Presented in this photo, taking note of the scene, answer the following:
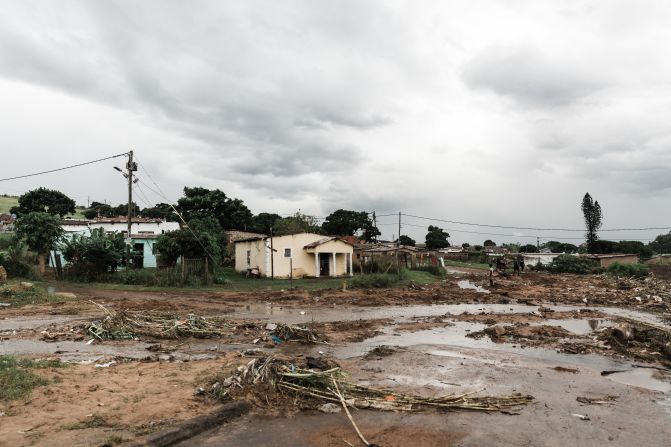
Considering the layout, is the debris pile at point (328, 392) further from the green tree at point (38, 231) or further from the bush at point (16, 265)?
the green tree at point (38, 231)

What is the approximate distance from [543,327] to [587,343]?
2.09m

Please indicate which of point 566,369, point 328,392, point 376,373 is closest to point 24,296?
point 376,373

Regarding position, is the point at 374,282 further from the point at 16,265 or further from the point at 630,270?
the point at 630,270

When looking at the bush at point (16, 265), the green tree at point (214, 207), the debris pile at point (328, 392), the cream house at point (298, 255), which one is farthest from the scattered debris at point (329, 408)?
the green tree at point (214, 207)

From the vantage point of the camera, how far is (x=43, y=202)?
2216 inches

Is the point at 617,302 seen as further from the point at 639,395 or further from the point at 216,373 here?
the point at 216,373

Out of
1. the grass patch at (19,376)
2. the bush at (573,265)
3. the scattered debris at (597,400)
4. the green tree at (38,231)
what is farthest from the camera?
the bush at (573,265)

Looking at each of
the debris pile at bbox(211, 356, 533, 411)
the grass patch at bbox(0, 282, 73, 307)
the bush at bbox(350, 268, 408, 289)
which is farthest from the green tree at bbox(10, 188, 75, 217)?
the debris pile at bbox(211, 356, 533, 411)

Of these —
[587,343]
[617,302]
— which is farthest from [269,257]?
[587,343]

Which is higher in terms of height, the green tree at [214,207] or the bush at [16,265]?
the green tree at [214,207]

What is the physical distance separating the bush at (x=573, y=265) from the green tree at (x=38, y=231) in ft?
152

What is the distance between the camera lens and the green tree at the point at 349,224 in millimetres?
73250

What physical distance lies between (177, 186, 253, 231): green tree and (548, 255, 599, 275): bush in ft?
121

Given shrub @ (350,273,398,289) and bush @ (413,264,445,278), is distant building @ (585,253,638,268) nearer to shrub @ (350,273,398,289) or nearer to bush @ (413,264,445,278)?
bush @ (413,264,445,278)
